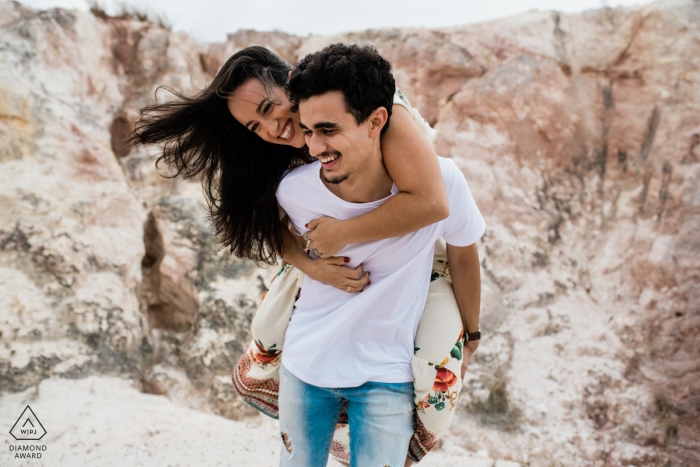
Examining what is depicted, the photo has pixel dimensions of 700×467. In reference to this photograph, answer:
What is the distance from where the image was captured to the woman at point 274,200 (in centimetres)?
145

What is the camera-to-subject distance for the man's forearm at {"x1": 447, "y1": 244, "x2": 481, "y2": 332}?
1.66 m

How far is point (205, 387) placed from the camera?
3.40 meters

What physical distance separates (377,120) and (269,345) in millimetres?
912

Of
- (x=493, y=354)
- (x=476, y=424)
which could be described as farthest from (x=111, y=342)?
(x=493, y=354)

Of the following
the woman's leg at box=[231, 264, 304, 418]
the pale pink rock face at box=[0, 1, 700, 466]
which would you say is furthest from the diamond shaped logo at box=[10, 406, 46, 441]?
the woman's leg at box=[231, 264, 304, 418]

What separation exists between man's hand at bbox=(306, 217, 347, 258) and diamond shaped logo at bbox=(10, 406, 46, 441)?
6.38ft

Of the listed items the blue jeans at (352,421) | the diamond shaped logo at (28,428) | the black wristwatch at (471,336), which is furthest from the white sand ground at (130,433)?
the black wristwatch at (471,336)

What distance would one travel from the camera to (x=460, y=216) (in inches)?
61.4

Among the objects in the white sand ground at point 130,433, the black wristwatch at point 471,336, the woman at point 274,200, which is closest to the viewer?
the woman at point 274,200

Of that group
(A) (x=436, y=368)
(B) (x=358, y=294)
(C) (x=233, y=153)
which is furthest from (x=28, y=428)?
(A) (x=436, y=368)

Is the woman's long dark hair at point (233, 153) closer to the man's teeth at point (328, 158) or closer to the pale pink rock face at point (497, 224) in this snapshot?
the man's teeth at point (328, 158)

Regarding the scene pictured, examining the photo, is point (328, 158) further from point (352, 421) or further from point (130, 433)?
point (130, 433)

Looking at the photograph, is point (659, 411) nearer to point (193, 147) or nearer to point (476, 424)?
point (476, 424)

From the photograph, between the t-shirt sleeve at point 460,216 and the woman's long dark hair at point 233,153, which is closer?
the t-shirt sleeve at point 460,216
